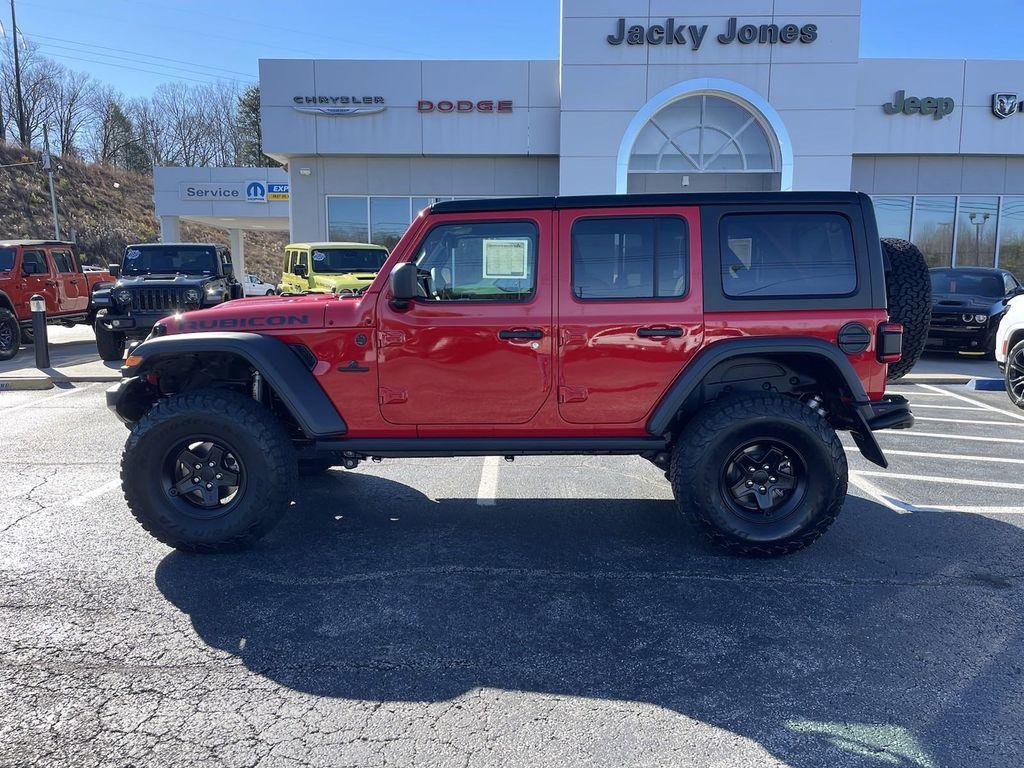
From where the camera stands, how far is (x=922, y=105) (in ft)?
52.7

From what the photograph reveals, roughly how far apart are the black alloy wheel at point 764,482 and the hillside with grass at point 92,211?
143ft

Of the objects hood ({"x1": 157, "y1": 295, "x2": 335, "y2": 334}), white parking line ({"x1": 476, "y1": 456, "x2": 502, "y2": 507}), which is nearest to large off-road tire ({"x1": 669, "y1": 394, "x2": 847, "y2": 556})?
white parking line ({"x1": 476, "y1": 456, "x2": 502, "y2": 507})

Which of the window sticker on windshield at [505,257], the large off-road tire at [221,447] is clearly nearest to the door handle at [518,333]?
the window sticker on windshield at [505,257]

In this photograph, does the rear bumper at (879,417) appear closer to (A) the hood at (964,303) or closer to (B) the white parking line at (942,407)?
(B) the white parking line at (942,407)

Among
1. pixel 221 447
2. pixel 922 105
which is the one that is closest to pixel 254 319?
pixel 221 447

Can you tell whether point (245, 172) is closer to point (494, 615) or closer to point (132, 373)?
point (132, 373)

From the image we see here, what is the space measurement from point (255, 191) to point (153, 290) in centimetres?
1548

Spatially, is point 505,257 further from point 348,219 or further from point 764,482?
point 348,219

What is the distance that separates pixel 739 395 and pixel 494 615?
1.88 meters

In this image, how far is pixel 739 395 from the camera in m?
4.05

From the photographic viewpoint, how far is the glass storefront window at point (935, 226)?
55.9ft

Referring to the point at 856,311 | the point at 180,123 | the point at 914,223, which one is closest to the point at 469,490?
the point at 856,311

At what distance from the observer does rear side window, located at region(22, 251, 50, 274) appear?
13.2 meters

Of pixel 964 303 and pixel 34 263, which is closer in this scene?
pixel 964 303
